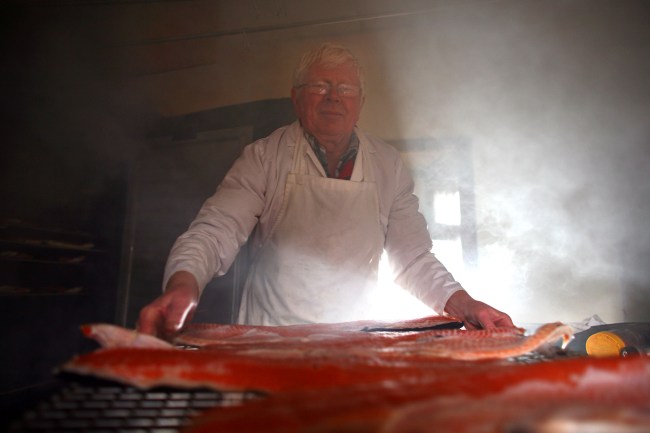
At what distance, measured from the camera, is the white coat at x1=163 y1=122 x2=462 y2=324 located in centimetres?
205

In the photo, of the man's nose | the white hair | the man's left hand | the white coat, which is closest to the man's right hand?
the white coat

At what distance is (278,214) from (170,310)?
124 cm

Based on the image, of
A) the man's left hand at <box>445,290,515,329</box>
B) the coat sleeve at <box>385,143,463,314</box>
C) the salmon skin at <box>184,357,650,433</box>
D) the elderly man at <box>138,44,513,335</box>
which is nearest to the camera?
the salmon skin at <box>184,357,650,433</box>

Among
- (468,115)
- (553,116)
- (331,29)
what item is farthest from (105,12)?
(553,116)

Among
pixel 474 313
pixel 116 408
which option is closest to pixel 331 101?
pixel 474 313

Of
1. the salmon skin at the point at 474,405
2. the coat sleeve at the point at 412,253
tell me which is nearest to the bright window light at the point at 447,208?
the coat sleeve at the point at 412,253

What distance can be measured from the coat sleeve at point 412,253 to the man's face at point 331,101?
1.71 feet

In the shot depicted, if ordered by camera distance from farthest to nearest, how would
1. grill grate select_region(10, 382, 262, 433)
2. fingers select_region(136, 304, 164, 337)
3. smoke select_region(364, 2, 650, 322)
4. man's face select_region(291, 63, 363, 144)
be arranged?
smoke select_region(364, 2, 650, 322) < man's face select_region(291, 63, 363, 144) < fingers select_region(136, 304, 164, 337) < grill grate select_region(10, 382, 262, 433)

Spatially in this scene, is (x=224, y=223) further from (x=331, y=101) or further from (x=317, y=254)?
(x=331, y=101)

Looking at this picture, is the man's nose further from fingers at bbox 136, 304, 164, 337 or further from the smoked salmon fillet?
fingers at bbox 136, 304, 164, 337

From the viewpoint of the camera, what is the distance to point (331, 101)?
8.59 ft

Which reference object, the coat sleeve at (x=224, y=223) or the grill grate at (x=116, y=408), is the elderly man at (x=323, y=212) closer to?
the coat sleeve at (x=224, y=223)

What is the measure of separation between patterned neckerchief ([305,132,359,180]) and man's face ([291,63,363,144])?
0.05m

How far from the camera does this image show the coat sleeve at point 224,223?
1.74m
